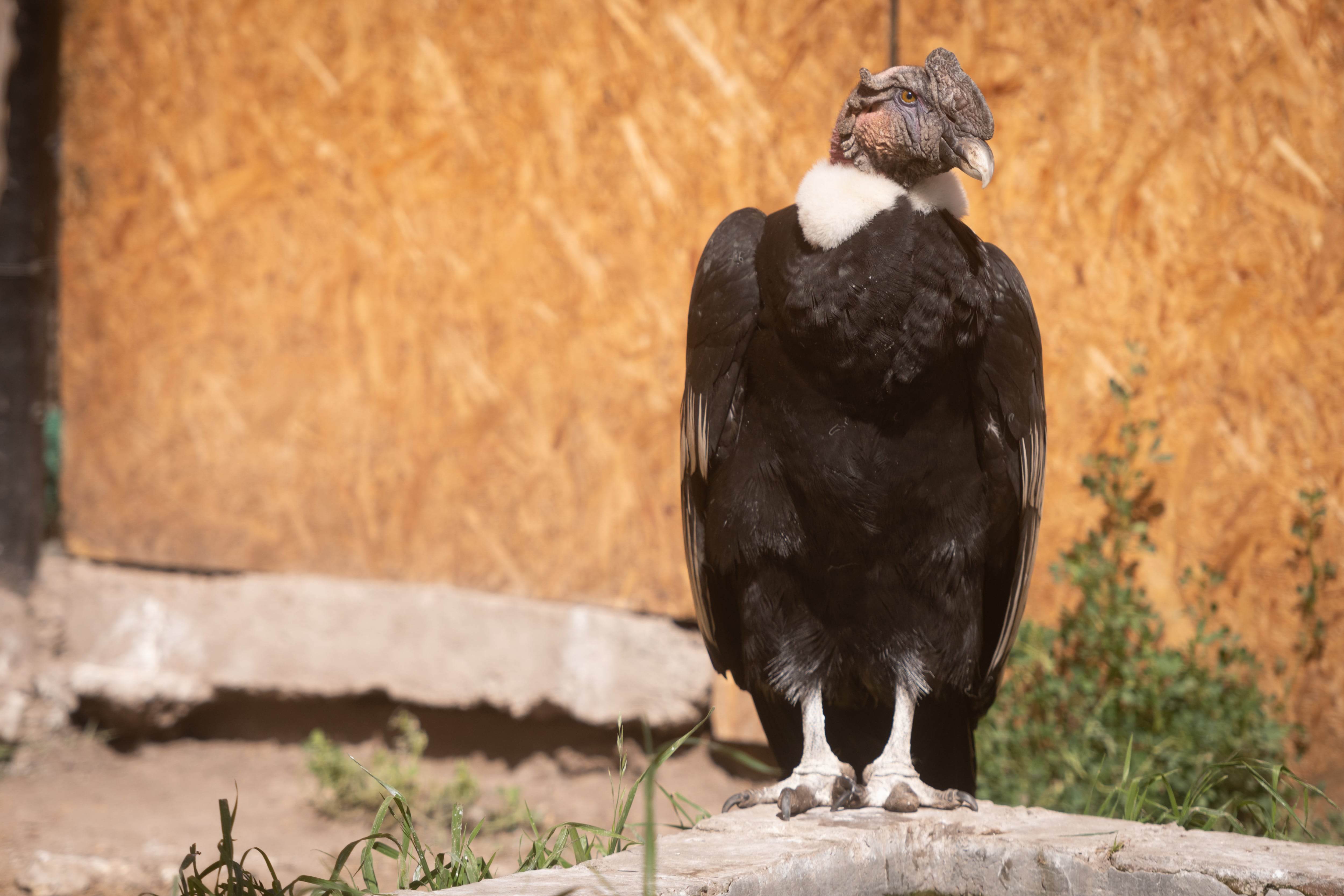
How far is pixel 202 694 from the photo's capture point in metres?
4.71

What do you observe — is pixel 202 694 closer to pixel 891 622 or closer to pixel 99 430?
pixel 99 430

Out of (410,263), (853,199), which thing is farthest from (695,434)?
(410,263)

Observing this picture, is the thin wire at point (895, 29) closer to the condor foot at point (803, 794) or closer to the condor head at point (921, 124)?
the condor head at point (921, 124)

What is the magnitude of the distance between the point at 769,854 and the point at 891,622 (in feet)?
2.00

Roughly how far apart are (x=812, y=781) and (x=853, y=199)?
1.19m

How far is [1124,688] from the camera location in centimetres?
343

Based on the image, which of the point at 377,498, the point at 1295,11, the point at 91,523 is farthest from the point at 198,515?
the point at 1295,11

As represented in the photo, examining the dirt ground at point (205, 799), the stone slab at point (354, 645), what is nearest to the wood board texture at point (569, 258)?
the stone slab at point (354, 645)

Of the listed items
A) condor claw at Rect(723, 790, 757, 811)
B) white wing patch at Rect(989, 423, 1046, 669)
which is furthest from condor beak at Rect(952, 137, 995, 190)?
condor claw at Rect(723, 790, 757, 811)

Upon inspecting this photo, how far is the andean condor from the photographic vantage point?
6.94ft

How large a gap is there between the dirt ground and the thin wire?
2.55 metres

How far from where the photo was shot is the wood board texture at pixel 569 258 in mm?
3506

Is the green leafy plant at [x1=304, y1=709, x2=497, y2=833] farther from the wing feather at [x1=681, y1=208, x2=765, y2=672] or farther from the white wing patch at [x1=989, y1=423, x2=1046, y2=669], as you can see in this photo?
the white wing patch at [x1=989, y1=423, x2=1046, y2=669]

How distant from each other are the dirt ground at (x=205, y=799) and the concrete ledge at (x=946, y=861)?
1575mm
